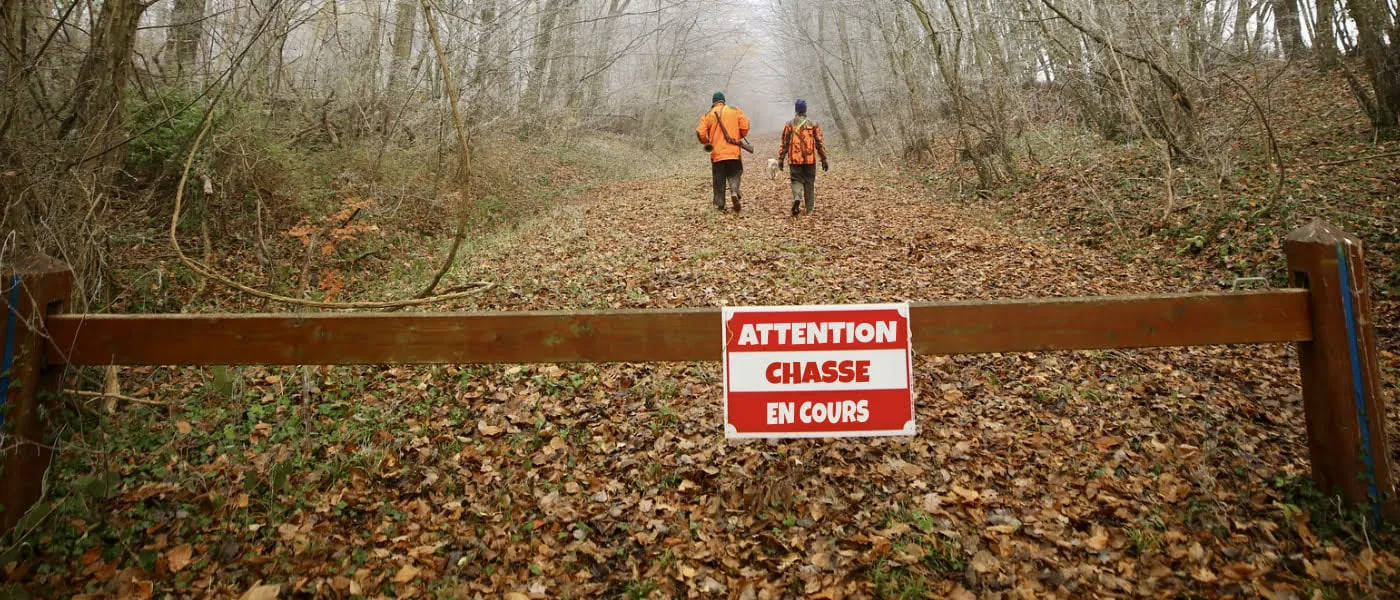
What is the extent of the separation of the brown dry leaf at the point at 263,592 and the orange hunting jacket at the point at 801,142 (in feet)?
30.1

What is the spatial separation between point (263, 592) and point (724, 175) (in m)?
9.59

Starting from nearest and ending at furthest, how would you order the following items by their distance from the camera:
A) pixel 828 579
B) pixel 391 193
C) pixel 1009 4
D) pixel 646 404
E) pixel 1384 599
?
pixel 1384 599, pixel 828 579, pixel 646 404, pixel 391 193, pixel 1009 4

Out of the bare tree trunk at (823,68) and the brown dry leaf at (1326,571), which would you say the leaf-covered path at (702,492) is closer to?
the brown dry leaf at (1326,571)

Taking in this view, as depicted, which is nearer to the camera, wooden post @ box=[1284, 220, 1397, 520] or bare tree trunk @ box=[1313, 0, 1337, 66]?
wooden post @ box=[1284, 220, 1397, 520]

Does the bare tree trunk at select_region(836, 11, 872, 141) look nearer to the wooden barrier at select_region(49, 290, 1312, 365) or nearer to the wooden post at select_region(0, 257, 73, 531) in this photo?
the wooden barrier at select_region(49, 290, 1312, 365)

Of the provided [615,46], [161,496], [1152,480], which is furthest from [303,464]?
[615,46]

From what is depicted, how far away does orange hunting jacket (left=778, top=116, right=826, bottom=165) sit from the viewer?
36.0 feet

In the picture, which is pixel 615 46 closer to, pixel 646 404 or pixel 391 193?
pixel 391 193

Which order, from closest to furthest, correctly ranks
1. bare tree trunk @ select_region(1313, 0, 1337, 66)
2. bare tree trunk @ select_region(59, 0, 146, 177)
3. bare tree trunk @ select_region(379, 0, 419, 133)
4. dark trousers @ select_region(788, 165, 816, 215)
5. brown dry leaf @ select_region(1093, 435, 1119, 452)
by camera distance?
brown dry leaf @ select_region(1093, 435, 1119, 452)
bare tree trunk @ select_region(59, 0, 146, 177)
bare tree trunk @ select_region(1313, 0, 1337, 66)
bare tree trunk @ select_region(379, 0, 419, 133)
dark trousers @ select_region(788, 165, 816, 215)

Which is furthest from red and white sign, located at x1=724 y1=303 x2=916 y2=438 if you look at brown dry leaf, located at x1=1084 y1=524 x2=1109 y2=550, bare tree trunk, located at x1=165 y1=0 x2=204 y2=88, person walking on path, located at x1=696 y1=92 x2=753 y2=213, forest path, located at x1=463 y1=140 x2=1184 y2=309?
person walking on path, located at x1=696 y1=92 x2=753 y2=213

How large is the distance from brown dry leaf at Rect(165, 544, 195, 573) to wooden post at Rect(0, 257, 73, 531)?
57 centimetres

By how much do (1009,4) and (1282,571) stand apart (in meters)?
13.5

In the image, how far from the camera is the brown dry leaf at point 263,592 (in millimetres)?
2969

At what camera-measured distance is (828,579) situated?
302 centimetres
